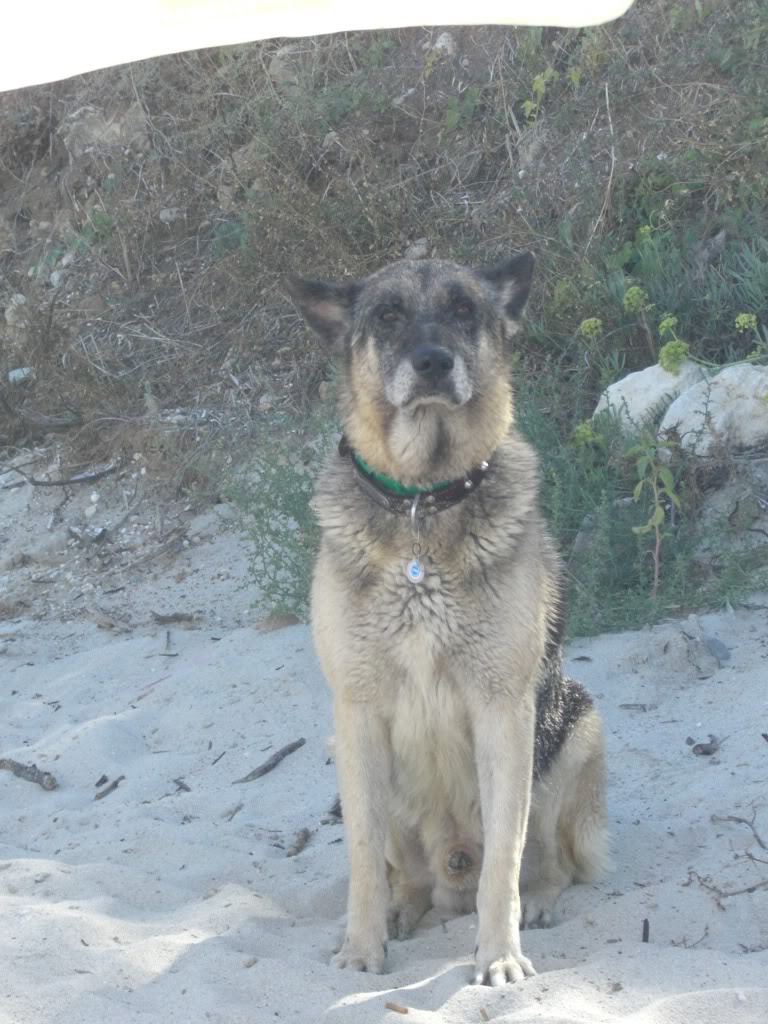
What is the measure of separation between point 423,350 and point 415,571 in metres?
0.70

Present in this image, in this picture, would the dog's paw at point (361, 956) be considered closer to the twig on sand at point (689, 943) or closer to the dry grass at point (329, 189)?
the twig on sand at point (689, 943)

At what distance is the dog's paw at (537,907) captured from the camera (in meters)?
3.88

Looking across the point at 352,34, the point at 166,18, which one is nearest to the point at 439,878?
the point at 166,18

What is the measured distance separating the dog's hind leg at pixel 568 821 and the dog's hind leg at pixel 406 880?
34 centimetres

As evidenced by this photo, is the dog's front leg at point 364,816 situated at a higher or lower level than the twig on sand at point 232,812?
higher

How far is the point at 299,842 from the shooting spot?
183 inches

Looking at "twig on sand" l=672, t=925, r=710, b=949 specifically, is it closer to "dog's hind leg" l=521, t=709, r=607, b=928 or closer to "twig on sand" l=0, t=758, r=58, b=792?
"dog's hind leg" l=521, t=709, r=607, b=928

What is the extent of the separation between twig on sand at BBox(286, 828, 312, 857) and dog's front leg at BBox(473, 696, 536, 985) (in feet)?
4.19

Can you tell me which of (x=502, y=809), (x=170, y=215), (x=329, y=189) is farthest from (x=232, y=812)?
(x=170, y=215)

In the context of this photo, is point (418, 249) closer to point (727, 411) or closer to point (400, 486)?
point (727, 411)

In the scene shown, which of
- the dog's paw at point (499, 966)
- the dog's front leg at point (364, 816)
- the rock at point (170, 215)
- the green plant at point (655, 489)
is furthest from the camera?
the rock at point (170, 215)

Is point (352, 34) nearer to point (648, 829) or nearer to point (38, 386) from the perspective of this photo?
point (38, 386)

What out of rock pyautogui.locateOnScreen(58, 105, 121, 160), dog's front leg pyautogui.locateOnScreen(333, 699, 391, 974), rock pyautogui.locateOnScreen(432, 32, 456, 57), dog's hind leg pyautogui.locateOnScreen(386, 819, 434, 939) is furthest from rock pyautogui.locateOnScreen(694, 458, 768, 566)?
rock pyautogui.locateOnScreen(58, 105, 121, 160)

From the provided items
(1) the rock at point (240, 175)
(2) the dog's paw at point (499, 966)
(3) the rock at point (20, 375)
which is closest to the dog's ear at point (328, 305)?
(2) the dog's paw at point (499, 966)
